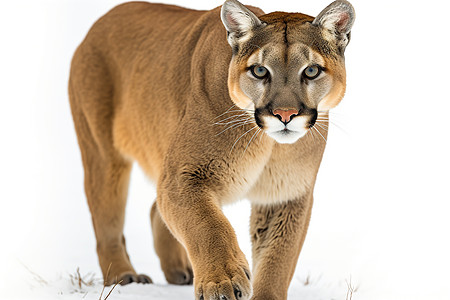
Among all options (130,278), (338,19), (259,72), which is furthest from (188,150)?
(130,278)

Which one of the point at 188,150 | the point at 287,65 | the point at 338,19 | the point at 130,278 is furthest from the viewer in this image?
the point at 130,278

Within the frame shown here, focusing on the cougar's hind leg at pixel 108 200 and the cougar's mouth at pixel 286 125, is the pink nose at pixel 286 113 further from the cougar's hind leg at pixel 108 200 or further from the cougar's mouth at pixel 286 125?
the cougar's hind leg at pixel 108 200

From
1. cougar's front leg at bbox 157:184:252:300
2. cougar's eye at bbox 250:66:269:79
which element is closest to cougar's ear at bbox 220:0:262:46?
cougar's eye at bbox 250:66:269:79

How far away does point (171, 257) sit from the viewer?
5.60 m

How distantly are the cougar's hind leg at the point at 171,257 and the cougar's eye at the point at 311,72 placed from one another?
2230 mm

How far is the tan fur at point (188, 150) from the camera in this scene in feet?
12.7

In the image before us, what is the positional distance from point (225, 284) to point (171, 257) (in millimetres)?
2193

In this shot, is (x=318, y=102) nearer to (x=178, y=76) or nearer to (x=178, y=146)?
(x=178, y=146)

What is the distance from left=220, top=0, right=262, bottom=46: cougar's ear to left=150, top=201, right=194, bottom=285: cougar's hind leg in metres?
2.07

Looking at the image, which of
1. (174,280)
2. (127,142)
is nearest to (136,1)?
(127,142)

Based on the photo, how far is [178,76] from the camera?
476 centimetres

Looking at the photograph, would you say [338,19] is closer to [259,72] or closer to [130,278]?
[259,72]

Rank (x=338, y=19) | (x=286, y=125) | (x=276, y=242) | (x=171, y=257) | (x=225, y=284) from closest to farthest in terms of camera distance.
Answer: (x=225, y=284) → (x=286, y=125) → (x=338, y=19) → (x=276, y=242) → (x=171, y=257)

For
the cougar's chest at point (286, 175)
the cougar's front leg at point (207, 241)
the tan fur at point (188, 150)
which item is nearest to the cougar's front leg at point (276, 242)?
the tan fur at point (188, 150)
